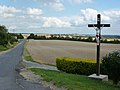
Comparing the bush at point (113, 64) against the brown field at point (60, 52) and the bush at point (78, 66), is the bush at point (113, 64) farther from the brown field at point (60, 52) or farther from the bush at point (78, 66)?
the brown field at point (60, 52)

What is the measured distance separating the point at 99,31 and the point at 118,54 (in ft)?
8.29

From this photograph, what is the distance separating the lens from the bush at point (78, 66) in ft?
67.7

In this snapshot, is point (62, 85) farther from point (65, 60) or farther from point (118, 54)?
point (65, 60)

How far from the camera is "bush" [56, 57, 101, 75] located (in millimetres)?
20627

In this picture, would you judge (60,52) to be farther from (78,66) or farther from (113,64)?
(113,64)

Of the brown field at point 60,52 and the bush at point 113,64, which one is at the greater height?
the bush at point 113,64

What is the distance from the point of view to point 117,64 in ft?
47.3

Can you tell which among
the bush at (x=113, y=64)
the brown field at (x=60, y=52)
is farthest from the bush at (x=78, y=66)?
the brown field at (x=60, y=52)

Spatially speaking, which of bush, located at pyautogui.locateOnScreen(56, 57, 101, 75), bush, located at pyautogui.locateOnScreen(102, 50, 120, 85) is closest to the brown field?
bush, located at pyautogui.locateOnScreen(56, 57, 101, 75)

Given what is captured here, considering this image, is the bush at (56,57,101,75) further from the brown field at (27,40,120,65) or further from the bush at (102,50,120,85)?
the brown field at (27,40,120,65)

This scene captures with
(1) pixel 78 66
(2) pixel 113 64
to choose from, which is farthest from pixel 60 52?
(2) pixel 113 64

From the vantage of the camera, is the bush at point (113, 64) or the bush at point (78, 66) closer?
the bush at point (113, 64)

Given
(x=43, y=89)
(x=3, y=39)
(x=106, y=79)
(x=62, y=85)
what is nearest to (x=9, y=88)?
(x=43, y=89)

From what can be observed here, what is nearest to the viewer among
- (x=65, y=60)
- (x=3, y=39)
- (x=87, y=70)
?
(x=87, y=70)
